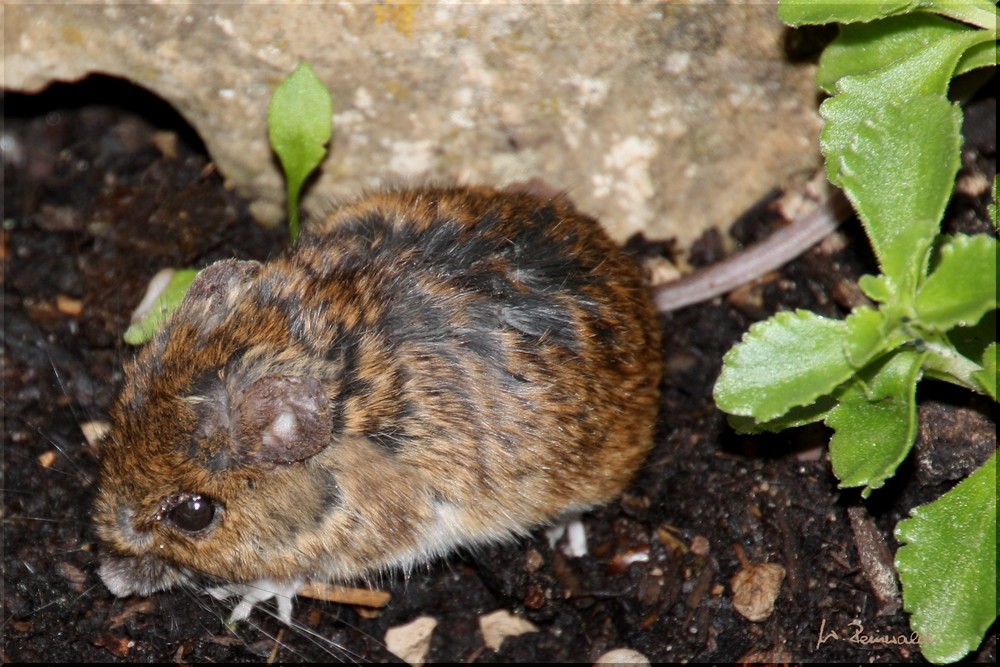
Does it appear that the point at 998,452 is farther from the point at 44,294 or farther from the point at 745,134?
the point at 44,294

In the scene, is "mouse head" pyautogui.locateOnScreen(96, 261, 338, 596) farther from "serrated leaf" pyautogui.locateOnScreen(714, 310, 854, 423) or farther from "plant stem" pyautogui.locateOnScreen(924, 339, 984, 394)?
"plant stem" pyautogui.locateOnScreen(924, 339, 984, 394)

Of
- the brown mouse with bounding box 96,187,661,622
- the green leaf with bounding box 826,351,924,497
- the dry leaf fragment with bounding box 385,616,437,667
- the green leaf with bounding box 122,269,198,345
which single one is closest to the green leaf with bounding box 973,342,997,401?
the green leaf with bounding box 826,351,924,497

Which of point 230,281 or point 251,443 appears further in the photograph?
point 230,281

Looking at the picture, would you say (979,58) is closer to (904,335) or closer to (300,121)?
(904,335)

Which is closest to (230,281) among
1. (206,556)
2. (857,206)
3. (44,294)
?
Answer: (206,556)

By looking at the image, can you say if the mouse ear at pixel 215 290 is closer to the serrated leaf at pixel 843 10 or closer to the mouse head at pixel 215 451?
the mouse head at pixel 215 451

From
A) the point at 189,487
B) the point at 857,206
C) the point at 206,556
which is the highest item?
the point at 857,206

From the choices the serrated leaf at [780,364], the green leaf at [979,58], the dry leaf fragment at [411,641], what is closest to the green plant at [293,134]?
the dry leaf fragment at [411,641]
